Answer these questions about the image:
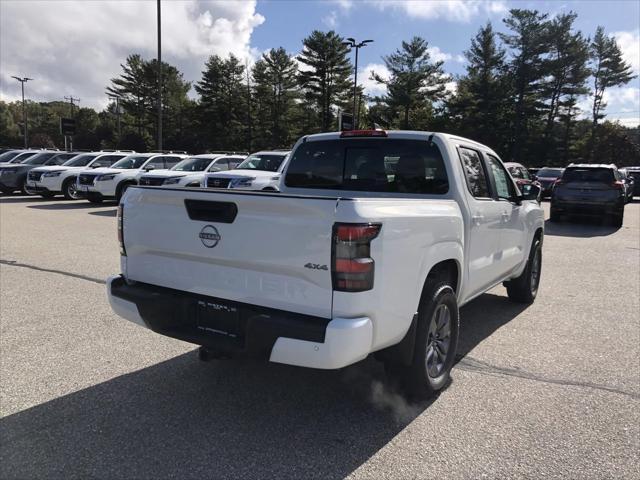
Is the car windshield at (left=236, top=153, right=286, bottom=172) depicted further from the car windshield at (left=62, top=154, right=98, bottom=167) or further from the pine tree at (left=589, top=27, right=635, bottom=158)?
the pine tree at (left=589, top=27, right=635, bottom=158)

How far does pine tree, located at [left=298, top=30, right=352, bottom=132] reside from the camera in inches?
2308

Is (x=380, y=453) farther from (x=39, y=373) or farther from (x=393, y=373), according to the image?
(x=39, y=373)

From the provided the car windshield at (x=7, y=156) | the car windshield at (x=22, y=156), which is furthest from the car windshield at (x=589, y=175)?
the car windshield at (x=7, y=156)

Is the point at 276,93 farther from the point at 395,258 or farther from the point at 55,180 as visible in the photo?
the point at 395,258

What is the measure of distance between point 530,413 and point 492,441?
529 millimetres

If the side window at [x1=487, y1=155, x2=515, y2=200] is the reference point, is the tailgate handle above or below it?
below

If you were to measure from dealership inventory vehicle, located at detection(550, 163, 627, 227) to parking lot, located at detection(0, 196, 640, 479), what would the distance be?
10.1m

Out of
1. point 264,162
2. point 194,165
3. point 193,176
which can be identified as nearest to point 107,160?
point 194,165

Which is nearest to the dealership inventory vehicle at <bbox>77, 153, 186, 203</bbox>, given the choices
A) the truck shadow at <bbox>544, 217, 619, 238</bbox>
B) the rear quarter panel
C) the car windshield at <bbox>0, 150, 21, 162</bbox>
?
the car windshield at <bbox>0, 150, 21, 162</bbox>

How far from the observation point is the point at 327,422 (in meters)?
3.37

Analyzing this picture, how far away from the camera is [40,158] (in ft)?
73.5

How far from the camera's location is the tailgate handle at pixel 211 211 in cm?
309

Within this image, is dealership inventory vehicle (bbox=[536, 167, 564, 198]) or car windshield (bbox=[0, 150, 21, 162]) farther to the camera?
car windshield (bbox=[0, 150, 21, 162])

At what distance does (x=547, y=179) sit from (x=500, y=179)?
2288 cm
